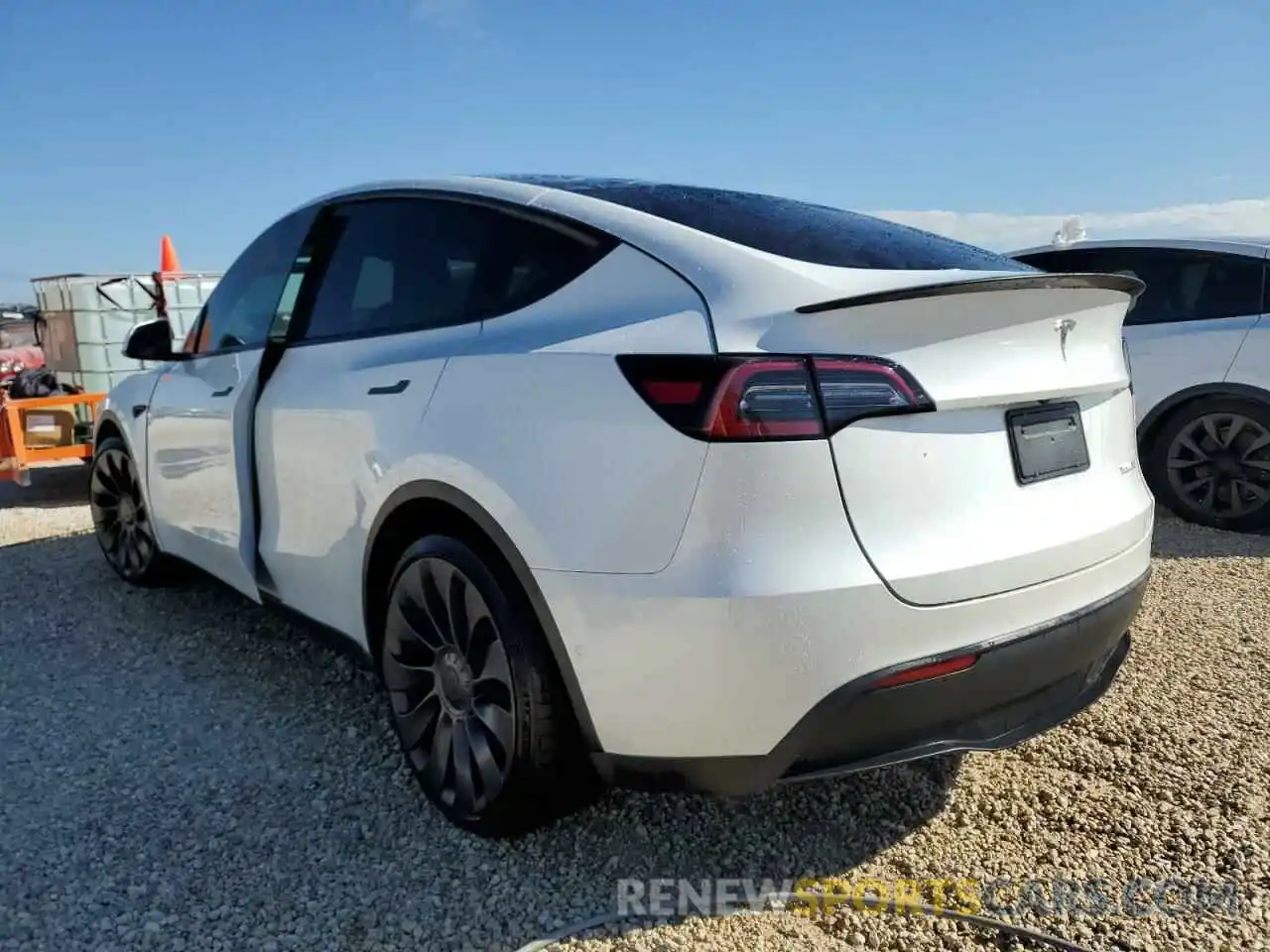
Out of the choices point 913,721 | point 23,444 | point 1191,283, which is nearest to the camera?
point 913,721

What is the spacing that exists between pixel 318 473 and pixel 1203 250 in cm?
515

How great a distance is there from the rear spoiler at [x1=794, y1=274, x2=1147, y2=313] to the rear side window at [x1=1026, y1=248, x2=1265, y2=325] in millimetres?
3443

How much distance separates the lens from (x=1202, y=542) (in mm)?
5125

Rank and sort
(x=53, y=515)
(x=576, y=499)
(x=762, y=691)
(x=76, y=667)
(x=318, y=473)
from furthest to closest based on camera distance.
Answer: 1. (x=53, y=515)
2. (x=76, y=667)
3. (x=318, y=473)
4. (x=576, y=499)
5. (x=762, y=691)

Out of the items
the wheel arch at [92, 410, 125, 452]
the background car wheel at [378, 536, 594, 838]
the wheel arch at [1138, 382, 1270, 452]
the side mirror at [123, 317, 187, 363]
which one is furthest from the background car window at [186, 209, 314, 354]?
the wheel arch at [1138, 382, 1270, 452]

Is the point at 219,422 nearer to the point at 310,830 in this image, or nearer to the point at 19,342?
the point at 310,830

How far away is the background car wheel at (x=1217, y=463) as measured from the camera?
5328 mm

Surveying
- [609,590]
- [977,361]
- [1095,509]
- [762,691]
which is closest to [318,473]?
[609,590]

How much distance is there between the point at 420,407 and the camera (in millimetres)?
2402

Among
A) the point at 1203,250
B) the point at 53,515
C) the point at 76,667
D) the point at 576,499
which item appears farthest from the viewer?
the point at 53,515

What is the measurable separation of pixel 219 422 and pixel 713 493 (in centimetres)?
229

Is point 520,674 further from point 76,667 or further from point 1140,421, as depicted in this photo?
point 1140,421

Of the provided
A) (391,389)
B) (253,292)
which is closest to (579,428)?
(391,389)

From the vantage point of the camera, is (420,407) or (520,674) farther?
(420,407)
